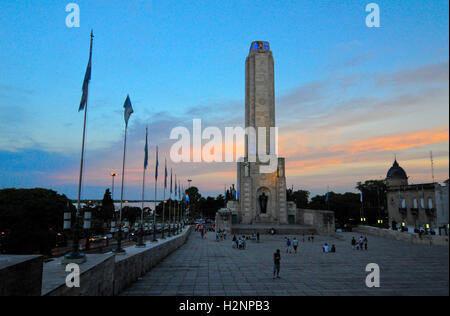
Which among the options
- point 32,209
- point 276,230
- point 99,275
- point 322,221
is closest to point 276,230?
point 276,230

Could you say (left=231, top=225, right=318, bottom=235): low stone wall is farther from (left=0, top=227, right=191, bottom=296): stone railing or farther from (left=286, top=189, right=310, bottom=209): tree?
(left=286, top=189, right=310, bottom=209): tree

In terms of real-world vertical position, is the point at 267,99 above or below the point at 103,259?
above

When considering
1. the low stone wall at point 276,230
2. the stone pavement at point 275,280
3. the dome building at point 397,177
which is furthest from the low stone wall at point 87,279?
the dome building at point 397,177

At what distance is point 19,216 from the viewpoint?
135 ft

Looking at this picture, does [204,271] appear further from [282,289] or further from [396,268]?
[396,268]

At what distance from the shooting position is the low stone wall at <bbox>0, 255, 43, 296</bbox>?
5.36m

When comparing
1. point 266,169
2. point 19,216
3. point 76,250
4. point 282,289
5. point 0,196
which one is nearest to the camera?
point 76,250

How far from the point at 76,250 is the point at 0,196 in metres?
47.4

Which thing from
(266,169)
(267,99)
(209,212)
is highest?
(267,99)

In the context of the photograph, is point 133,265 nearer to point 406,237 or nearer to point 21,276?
point 21,276

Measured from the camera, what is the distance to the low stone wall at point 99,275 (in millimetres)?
6891

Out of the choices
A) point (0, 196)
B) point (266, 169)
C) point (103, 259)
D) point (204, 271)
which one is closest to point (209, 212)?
point (266, 169)

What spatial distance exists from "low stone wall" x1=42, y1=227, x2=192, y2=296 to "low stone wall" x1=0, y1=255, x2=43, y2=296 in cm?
33

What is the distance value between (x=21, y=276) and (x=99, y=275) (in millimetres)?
3438
